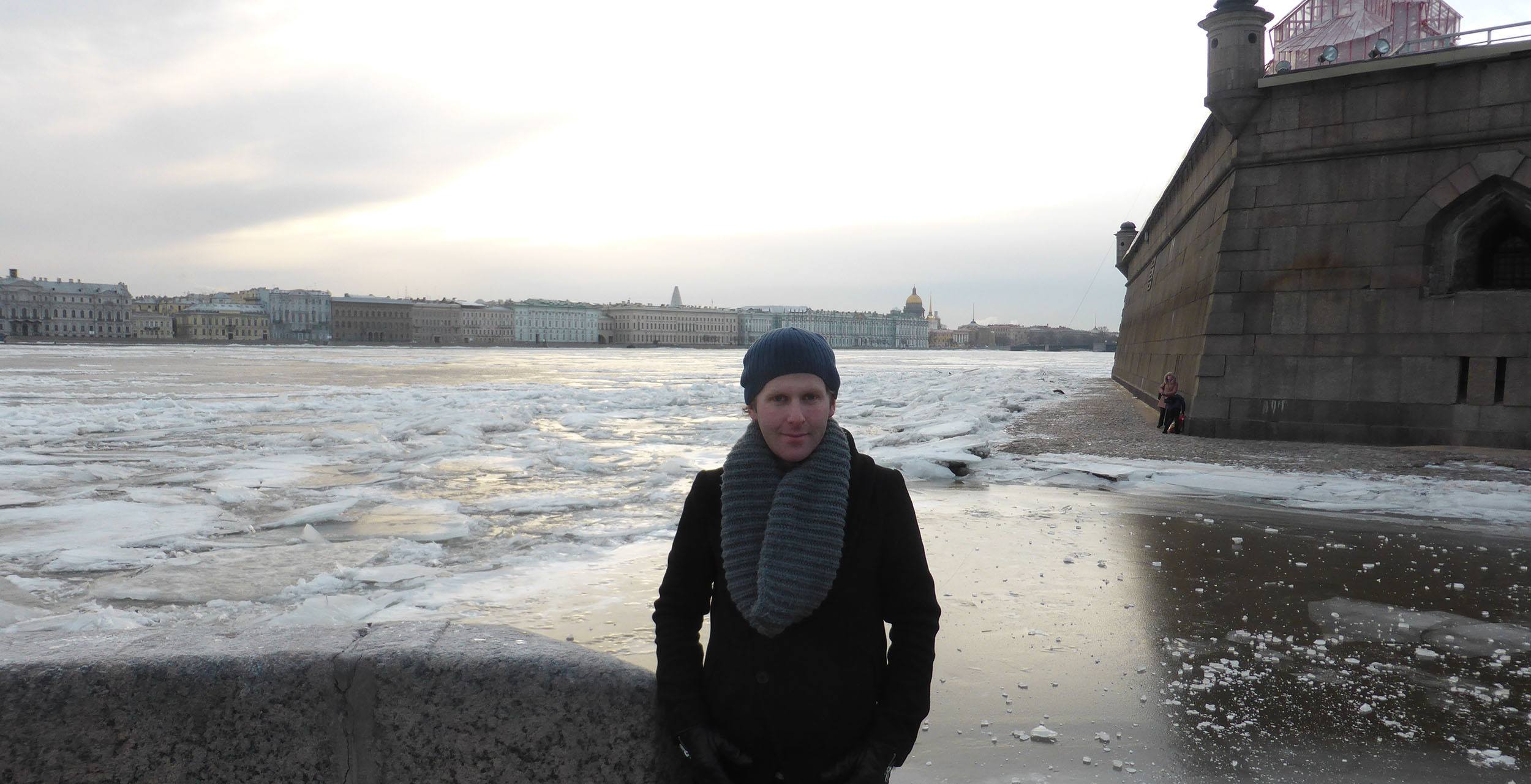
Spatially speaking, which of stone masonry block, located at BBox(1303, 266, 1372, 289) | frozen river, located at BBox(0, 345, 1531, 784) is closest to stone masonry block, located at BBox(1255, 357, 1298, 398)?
stone masonry block, located at BBox(1303, 266, 1372, 289)

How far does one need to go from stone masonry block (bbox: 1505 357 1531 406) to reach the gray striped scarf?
34.4ft

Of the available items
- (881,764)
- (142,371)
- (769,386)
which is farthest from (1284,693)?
(142,371)

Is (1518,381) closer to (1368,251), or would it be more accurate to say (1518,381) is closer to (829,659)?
(1368,251)

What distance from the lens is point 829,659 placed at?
5.90 ft

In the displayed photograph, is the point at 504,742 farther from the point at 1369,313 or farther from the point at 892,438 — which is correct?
the point at 1369,313

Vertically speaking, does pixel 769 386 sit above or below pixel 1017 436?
above

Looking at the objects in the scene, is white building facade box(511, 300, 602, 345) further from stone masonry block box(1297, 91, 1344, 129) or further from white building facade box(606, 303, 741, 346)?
stone masonry block box(1297, 91, 1344, 129)

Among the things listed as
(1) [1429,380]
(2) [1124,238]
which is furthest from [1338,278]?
(2) [1124,238]

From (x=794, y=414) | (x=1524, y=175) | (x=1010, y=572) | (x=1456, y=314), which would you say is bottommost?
(x=1010, y=572)

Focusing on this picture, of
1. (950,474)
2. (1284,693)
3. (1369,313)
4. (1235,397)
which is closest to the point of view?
(1284,693)

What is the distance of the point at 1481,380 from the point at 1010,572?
7674 mm

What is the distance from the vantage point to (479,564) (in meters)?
5.43

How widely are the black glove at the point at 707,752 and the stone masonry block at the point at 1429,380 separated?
10.7 m

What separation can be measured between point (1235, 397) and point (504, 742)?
11.0m
